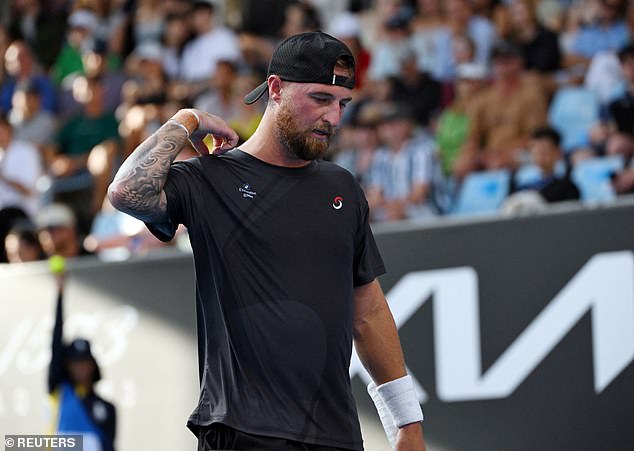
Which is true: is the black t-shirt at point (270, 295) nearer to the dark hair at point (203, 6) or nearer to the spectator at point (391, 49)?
the spectator at point (391, 49)

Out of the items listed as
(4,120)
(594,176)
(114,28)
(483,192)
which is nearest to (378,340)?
(594,176)

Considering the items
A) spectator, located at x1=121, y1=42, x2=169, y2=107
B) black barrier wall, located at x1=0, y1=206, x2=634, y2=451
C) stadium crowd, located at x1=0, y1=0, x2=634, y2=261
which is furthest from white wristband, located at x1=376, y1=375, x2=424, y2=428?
spectator, located at x1=121, y1=42, x2=169, y2=107

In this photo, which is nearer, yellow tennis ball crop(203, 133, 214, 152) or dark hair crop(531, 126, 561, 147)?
yellow tennis ball crop(203, 133, 214, 152)

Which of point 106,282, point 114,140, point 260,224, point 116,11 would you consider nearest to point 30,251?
point 106,282

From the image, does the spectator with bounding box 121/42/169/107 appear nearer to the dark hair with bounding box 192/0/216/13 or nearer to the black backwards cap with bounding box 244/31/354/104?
the dark hair with bounding box 192/0/216/13

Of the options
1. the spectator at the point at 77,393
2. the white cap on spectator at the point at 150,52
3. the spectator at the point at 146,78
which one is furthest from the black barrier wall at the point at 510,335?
the white cap on spectator at the point at 150,52

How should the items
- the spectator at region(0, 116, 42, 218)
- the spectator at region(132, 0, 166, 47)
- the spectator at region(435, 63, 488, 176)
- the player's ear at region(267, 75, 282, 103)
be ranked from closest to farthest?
the player's ear at region(267, 75, 282, 103) → the spectator at region(435, 63, 488, 176) → the spectator at region(0, 116, 42, 218) → the spectator at region(132, 0, 166, 47)

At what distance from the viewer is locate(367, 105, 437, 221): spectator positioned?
952cm

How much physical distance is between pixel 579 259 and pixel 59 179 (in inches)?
274

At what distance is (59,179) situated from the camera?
461 inches

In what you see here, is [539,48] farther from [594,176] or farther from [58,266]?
[58,266]

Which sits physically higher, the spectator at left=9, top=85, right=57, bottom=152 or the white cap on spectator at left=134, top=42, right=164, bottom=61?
the white cap on spectator at left=134, top=42, right=164, bottom=61

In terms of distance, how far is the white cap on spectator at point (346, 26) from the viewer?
12094mm

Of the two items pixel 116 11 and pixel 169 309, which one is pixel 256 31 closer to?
pixel 116 11
